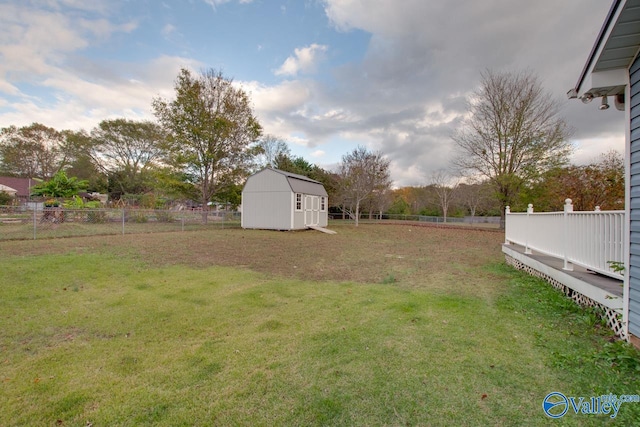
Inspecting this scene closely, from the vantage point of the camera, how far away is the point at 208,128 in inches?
728

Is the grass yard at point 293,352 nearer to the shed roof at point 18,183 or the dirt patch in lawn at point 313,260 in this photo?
the dirt patch in lawn at point 313,260

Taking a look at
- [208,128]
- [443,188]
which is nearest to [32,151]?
[208,128]

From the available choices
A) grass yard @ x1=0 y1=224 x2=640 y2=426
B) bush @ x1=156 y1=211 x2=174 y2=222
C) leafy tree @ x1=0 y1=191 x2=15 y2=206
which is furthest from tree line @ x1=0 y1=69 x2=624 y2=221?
grass yard @ x1=0 y1=224 x2=640 y2=426

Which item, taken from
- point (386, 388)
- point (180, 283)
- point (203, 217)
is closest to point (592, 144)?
point (386, 388)

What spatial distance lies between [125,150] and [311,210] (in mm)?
28811

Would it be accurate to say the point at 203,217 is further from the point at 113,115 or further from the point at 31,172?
the point at 31,172

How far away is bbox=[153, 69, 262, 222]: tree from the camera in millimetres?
18169

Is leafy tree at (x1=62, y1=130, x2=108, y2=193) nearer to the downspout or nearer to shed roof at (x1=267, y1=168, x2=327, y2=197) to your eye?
shed roof at (x1=267, y1=168, x2=327, y2=197)

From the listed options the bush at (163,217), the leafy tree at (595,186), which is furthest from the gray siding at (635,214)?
the bush at (163,217)

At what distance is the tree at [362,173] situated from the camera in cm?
2461

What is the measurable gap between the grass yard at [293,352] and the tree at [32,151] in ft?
128

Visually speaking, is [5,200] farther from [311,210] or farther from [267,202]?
[311,210]

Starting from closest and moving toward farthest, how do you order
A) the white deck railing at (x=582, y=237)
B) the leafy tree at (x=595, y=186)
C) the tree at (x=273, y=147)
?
1. the white deck railing at (x=582, y=237)
2. the leafy tree at (x=595, y=186)
3. the tree at (x=273, y=147)

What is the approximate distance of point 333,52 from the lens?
1251cm
